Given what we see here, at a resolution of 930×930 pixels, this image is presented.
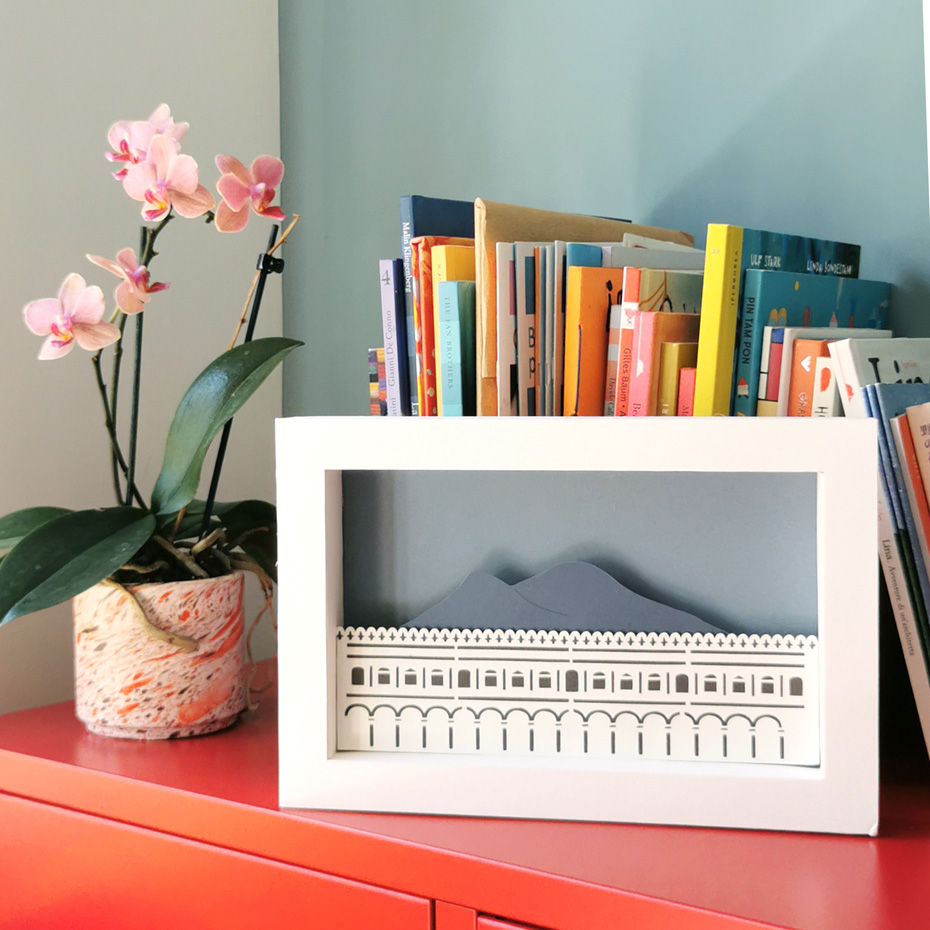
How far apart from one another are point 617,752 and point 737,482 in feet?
0.71

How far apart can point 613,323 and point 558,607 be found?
248 mm

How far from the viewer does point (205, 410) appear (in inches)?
33.1

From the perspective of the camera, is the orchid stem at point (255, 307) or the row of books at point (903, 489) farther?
the orchid stem at point (255, 307)

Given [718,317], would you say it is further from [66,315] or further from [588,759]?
[66,315]

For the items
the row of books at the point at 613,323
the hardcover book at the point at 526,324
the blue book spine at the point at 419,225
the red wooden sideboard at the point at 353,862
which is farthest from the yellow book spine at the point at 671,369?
the red wooden sideboard at the point at 353,862

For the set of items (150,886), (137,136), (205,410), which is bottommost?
(150,886)

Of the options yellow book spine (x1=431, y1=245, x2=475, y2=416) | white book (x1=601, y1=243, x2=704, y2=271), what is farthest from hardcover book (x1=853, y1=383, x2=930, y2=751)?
yellow book spine (x1=431, y1=245, x2=475, y2=416)

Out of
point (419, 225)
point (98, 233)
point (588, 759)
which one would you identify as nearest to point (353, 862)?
point (588, 759)

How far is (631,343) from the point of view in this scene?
0.78 m

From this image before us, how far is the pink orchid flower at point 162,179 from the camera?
2.70ft

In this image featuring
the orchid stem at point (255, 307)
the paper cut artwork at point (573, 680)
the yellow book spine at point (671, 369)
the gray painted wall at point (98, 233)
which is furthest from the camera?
the gray painted wall at point (98, 233)

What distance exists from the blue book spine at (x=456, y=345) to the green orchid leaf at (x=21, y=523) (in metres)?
0.36

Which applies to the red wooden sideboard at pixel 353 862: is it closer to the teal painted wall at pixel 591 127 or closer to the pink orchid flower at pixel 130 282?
the pink orchid flower at pixel 130 282

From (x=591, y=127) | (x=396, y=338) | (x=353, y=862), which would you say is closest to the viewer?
(x=353, y=862)
